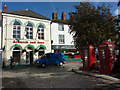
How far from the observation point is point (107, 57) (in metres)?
8.96

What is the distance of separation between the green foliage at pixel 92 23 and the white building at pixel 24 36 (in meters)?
9.71

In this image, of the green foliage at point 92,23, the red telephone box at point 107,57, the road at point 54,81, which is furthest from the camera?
the green foliage at point 92,23

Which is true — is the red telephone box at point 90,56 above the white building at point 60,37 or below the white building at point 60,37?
below

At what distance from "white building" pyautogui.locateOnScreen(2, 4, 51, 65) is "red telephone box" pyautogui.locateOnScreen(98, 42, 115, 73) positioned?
40.4 ft

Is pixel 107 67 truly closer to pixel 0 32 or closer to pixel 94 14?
pixel 94 14

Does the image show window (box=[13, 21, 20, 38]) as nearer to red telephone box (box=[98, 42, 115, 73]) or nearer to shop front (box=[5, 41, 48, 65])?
shop front (box=[5, 41, 48, 65])

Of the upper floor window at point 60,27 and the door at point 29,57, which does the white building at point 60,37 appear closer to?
the upper floor window at point 60,27

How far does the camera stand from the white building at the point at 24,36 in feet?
58.3

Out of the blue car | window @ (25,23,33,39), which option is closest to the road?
the blue car

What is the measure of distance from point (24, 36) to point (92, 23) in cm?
1259

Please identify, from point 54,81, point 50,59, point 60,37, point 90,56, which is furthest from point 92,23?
point 60,37

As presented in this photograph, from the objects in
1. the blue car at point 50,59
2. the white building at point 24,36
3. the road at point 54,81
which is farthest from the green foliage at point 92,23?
the white building at point 24,36

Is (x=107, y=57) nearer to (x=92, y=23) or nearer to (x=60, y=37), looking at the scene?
(x=92, y=23)

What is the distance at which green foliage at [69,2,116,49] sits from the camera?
10.3m
